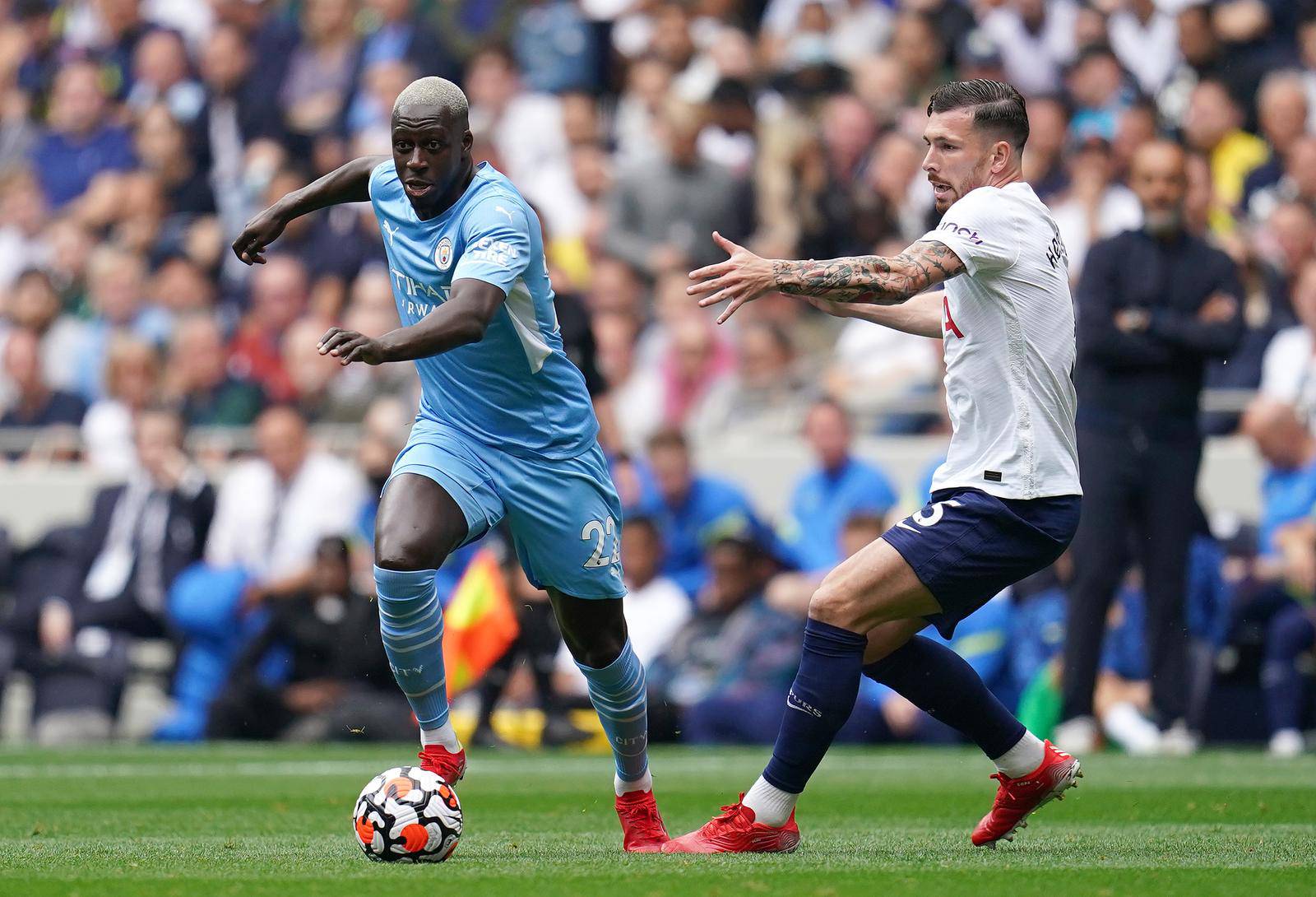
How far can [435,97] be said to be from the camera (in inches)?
272

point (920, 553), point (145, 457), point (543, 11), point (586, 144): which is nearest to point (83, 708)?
point (145, 457)

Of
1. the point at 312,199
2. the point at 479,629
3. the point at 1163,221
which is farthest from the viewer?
the point at 479,629

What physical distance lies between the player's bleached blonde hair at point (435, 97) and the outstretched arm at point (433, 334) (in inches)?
26.6

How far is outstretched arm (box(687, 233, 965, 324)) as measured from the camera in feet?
19.9

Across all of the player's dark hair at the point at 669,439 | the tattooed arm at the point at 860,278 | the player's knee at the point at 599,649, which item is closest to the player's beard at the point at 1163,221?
the player's dark hair at the point at 669,439

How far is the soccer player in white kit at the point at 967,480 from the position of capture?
6555mm

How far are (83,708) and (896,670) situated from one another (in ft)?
28.8

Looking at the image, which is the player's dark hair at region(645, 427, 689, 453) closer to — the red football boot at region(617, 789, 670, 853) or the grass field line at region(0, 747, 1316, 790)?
the grass field line at region(0, 747, 1316, 790)

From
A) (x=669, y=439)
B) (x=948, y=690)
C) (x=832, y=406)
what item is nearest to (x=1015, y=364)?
(x=948, y=690)

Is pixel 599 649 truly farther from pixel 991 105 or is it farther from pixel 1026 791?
pixel 991 105

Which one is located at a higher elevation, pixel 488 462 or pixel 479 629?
pixel 488 462

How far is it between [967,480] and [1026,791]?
3.57ft

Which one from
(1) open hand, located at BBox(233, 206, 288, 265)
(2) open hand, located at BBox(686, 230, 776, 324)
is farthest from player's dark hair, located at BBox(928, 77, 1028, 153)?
(1) open hand, located at BBox(233, 206, 288, 265)

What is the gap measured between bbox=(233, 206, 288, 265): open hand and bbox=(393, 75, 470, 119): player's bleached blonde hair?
0.81 meters
